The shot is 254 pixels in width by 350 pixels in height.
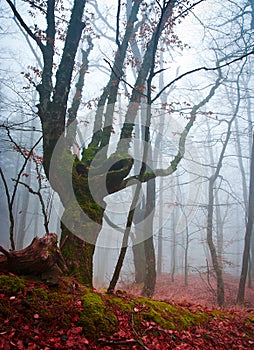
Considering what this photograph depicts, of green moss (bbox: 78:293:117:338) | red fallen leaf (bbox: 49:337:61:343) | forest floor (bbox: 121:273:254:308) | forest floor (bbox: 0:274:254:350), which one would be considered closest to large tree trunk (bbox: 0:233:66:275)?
forest floor (bbox: 0:274:254:350)

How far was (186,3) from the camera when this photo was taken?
17.0 feet

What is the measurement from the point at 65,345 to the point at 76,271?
190 cm

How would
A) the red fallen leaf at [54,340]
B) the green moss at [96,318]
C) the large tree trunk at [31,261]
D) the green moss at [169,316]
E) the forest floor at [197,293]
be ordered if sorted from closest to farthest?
the red fallen leaf at [54,340] → the green moss at [96,318] → the large tree trunk at [31,261] → the green moss at [169,316] → the forest floor at [197,293]

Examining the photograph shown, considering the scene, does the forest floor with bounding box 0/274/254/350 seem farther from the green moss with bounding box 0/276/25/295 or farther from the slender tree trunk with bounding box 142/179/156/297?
the slender tree trunk with bounding box 142/179/156/297

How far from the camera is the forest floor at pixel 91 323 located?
7.90 feet

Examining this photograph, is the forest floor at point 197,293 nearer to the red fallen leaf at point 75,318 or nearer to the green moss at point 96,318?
the green moss at point 96,318

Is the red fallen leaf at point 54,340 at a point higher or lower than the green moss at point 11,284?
lower

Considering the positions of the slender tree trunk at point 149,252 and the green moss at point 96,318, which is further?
the slender tree trunk at point 149,252

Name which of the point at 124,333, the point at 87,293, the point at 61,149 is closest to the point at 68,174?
the point at 61,149

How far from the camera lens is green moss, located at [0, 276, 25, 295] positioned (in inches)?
110

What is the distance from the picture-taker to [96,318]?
287 cm

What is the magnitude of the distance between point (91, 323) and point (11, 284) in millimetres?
1079

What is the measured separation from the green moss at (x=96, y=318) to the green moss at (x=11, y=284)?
81 centimetres

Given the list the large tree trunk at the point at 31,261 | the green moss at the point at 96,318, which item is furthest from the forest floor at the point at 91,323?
the large tree trunk at the point at 31,261
